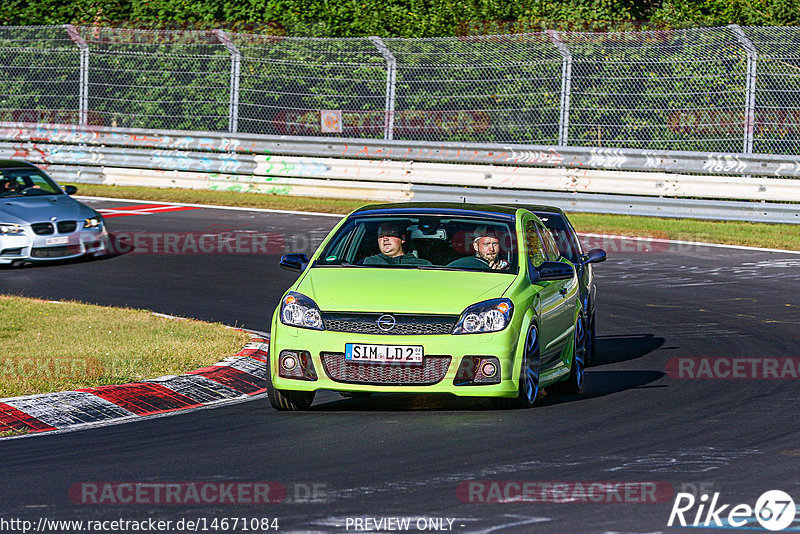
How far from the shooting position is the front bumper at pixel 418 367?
28.8 ft

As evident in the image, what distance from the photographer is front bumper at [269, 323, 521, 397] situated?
8773 millimetres

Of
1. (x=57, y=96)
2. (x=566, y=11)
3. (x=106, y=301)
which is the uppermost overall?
(x=566, y=11)

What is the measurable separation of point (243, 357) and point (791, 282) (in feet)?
27.4

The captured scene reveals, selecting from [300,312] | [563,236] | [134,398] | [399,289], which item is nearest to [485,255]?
[399,289]

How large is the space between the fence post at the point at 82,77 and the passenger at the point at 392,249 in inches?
714

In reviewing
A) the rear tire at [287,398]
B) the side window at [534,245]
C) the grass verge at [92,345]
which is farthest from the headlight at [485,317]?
the grass verge at [92,345]

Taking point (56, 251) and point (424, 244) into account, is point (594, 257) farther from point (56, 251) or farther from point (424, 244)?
point (56, 251)

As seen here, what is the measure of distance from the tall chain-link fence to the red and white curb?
1326 cm

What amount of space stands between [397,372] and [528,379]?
97 centimetres

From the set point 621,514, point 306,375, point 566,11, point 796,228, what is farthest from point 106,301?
point 566,11

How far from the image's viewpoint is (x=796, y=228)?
21406 millimetres

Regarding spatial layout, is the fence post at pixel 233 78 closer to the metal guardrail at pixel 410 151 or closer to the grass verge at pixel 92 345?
the metal guardrail at pixel 410 151

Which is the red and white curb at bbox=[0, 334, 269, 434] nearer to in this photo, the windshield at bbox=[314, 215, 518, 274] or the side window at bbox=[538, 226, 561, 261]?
the windshield at bbox=[314, 215, 518, 274]

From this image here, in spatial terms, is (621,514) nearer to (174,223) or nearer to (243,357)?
(243,357)
